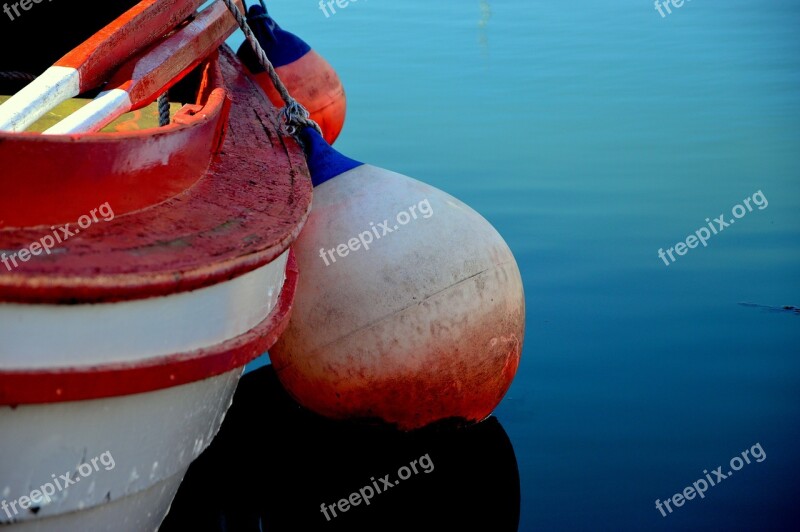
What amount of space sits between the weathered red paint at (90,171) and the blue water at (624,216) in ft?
4.99

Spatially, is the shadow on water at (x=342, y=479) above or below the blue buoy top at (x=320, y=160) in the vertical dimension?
below

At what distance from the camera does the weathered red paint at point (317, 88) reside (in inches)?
188

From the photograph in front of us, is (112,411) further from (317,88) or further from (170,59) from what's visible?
(317,88)

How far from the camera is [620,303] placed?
14.4 ft

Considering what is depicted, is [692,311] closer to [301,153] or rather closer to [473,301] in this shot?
[473,301]

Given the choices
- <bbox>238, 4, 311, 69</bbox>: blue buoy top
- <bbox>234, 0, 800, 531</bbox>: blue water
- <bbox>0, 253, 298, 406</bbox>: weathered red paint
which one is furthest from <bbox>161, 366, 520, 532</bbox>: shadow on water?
<bbox>238, 4, 311, 69</bbox>: blue buoy top

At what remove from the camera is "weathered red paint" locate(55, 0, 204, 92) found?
9.25 feet

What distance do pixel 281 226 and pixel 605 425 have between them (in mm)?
1678

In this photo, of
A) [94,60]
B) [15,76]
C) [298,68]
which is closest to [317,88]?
[298,68]

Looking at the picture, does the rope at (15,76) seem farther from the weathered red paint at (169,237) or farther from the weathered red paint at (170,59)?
the weathered red paint at (169,237)

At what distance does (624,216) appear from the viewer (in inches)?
208

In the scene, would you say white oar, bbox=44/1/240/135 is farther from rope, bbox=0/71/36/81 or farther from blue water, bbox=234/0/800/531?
blue water, bbox=234/0/800/531

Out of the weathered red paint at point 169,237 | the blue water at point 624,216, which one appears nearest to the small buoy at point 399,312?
the weathered red paint at point 169,237

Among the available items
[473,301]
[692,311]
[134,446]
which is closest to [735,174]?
[692,311]
